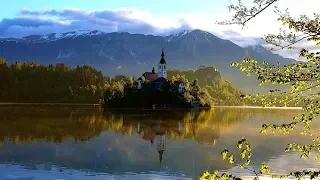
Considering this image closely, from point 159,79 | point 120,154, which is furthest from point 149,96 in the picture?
point 120,154

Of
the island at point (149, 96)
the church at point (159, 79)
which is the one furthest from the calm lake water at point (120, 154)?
the church at point (159, 79)

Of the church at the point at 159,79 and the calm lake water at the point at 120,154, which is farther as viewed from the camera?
the church at the point at 159,79

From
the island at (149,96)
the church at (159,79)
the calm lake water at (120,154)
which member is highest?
the church at (159,79)

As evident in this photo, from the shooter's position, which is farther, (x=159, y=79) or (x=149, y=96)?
(x=159, y=79)

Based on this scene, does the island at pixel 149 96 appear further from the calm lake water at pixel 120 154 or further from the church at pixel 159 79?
the calm lake water at pixel 120 154

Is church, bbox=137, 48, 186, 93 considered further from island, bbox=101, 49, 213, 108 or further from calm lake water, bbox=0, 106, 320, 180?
calm lake water, bbox=0, 106, 320, 180

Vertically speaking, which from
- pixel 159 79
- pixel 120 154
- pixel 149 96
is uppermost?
pixel 159 79

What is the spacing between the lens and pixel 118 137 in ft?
138

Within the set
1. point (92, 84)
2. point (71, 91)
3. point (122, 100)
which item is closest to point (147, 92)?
point (122, 100)

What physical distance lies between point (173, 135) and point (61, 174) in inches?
890

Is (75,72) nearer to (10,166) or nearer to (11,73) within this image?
(11,73)

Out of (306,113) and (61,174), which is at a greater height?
(306,113)

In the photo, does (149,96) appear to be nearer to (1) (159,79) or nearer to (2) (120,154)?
(1) (159,79)

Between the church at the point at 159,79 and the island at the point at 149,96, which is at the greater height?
the church at the point at 159,79
